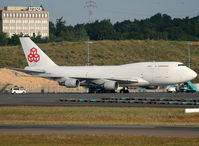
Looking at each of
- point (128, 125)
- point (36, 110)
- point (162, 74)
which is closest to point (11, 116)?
point (36, 110)

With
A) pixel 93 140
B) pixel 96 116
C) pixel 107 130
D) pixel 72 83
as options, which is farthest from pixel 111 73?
pixel 93 140

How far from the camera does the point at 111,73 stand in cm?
8194

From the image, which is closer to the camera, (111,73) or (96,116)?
(96,116)

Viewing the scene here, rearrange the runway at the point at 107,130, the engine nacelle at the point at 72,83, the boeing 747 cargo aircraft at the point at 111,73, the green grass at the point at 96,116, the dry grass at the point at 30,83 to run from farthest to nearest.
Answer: the dry grass at the point at 30,83
the engine nacelle at the point at 72,83
the boeing 747 cargo aircraft at the point at 111,73
the green grass at the point at 96,116
the runway at the point at 107,130

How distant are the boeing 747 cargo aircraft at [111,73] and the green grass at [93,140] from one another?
175ft

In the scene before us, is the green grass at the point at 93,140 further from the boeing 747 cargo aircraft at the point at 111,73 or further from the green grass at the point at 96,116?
the boeing 747 cargo aircraft at the point at 111,73

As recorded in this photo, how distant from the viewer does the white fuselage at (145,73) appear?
3036 inches

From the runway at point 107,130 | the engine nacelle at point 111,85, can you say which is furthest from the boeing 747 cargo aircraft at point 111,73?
the runway at point 107,130

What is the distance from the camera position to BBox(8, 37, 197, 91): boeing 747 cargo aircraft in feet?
253

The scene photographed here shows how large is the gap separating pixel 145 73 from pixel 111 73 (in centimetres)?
664

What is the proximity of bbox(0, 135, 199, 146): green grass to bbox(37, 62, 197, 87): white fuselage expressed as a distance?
53.1 metres

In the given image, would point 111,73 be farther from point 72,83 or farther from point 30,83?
point 30,83

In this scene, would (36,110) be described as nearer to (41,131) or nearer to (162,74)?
(41,131)

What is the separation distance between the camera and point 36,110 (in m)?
44.1
